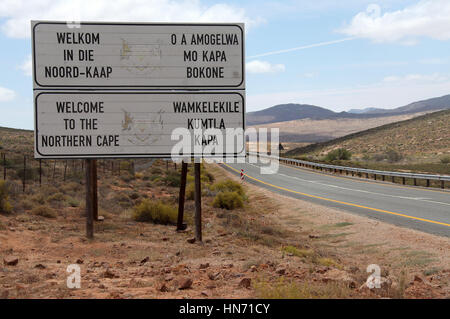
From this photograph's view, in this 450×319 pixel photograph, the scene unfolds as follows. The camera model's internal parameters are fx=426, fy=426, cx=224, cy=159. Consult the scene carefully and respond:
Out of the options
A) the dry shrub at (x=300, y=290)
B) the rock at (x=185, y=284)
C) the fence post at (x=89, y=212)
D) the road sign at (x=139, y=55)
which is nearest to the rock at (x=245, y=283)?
the dry shrub at (x=300, y=290)

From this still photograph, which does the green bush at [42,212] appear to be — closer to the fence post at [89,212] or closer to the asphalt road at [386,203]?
the fence post at [89,212]

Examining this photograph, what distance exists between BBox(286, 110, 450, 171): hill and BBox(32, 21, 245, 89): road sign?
5305 cm

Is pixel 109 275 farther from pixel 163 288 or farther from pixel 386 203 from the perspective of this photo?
pixel 386 203

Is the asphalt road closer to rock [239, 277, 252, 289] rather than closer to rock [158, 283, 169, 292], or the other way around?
rock [239, 277, 252, 289]

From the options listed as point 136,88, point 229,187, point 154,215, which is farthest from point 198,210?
point 229,187

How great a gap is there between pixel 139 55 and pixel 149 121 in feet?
5.53

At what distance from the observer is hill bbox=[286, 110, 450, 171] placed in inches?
2487

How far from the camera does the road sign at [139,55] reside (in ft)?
35.1

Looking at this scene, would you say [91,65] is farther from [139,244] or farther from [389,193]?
[389,193]

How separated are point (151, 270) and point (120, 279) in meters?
0.77

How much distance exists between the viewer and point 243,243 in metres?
11.1

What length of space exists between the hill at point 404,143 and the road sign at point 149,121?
2084 inches

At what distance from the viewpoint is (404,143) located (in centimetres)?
7919
